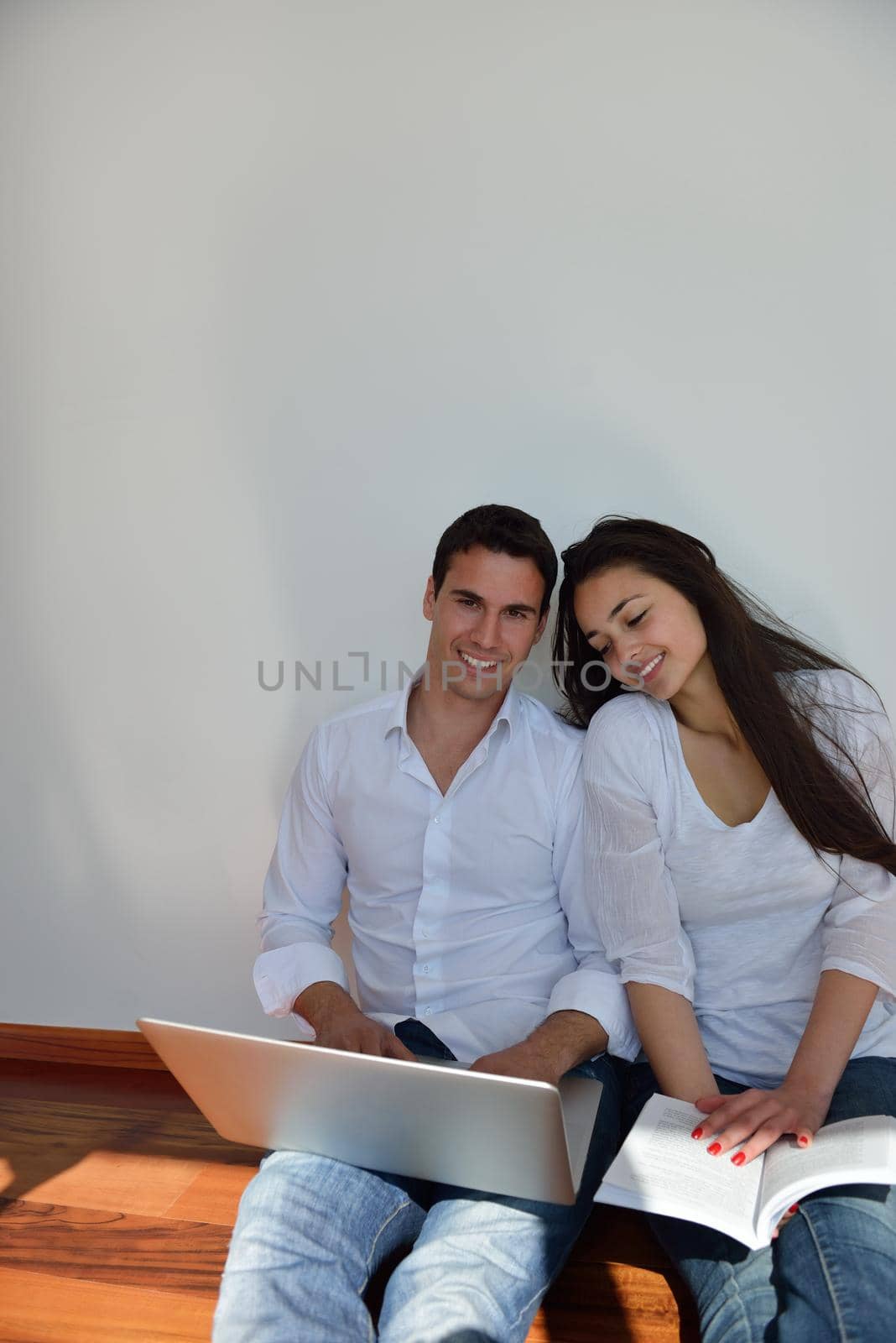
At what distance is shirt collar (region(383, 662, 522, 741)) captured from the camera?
1975 millimetres

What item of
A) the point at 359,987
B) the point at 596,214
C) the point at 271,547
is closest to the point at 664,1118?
the point at 359,987

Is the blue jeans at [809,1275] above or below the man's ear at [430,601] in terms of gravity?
below

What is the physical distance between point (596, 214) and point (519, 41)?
406mm

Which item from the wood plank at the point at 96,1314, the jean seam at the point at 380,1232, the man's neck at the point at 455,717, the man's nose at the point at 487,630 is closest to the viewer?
the jean seam at the point at 380,1232

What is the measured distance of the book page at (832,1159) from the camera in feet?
4.23

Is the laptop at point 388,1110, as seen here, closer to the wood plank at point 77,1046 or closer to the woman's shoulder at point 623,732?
the woman's shoulder at point 623,732

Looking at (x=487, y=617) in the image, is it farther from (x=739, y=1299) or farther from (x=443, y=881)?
(x=739, y=1299)

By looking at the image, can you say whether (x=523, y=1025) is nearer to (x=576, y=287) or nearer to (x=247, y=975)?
(x=247, y=975)

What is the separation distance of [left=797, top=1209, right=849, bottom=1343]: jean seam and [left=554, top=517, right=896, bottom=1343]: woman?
23 centimetres

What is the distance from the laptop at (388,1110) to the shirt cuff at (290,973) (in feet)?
1.01

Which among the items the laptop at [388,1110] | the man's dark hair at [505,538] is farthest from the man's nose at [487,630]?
the laptop at [388,1110]

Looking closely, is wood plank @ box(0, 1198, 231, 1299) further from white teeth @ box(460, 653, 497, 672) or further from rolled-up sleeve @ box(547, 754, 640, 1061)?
white teeth @ box(460, 653, 497, 672)

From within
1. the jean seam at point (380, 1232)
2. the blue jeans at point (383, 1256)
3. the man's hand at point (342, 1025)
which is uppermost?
the man's hand at point (342, 1025)

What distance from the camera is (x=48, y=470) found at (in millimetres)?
2453
